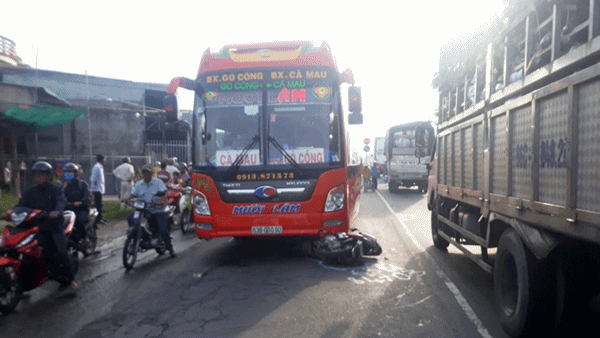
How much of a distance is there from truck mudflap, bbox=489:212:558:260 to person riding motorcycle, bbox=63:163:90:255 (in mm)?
6803

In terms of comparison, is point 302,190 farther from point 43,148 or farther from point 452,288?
point 43,148

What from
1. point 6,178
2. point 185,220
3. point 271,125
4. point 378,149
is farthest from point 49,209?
point 378,149

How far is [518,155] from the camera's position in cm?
481

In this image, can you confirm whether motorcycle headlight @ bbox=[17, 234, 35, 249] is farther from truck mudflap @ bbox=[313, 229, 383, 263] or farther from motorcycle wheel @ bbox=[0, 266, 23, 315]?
truck mudflap @ bbox=[313, 229, 383, 263]

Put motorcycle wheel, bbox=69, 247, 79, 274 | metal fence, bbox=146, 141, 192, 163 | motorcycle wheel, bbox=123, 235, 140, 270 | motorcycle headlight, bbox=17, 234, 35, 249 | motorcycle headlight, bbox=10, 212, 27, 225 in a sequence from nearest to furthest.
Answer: motorcycle headlight, bbox=17, 234, 35, 249
motorcycle headlight, bbox=10, 212, 27, 225
motorcycle wheel, bbox=69, 247, 79, 274
motorcycle wheel, bbox=123, 235, 140, 270
metal fence, bbox=146, 141, 192, 163

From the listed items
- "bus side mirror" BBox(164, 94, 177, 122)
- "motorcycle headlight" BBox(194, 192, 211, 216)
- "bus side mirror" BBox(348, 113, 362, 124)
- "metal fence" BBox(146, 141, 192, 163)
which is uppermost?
"bus side mirror" BBox(164, 94, 177, 122)

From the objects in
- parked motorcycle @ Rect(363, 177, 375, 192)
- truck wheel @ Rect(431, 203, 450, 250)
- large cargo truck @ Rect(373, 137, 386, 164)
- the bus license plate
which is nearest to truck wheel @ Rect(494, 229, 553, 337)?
the bus license plate

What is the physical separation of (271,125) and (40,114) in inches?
556

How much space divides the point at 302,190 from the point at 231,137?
4.68 feet

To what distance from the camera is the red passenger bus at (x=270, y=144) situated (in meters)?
7.88

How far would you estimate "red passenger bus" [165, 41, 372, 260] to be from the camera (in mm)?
7879

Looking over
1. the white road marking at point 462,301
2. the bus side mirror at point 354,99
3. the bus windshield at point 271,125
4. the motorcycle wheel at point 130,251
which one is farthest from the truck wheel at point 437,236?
the motorcycle wheel at point 130,251

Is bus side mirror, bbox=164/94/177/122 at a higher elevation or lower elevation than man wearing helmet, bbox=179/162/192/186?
higher

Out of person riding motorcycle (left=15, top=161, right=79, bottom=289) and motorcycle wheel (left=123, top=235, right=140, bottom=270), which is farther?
motorcycle wheel (left=123, top=235, right=140, bottom=270)
